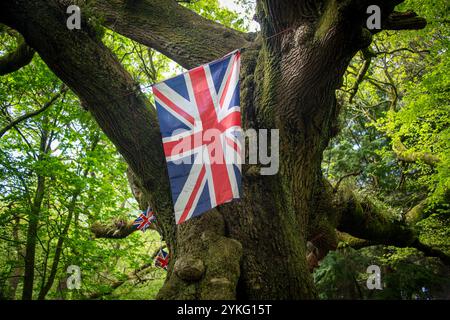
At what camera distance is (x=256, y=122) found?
3580 mm

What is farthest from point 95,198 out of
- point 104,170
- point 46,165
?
point 46,165

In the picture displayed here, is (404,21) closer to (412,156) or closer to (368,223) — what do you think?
(368,223)

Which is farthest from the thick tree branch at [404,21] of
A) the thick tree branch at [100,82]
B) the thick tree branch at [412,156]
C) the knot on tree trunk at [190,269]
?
the thick tree branch at [412,156]

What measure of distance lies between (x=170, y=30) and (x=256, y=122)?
1.95 meters

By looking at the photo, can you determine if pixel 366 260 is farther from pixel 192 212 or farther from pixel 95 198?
pixel 192 212

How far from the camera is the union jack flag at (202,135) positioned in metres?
2.83

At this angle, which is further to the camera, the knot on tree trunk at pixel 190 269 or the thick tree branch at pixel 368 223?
the thick tree branch at pixel 368 223

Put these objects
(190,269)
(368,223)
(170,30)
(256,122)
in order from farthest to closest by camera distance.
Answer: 1. (368,223)
2. (170,30)
3. (256,122)
4. (190,269)

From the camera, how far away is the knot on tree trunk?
2812mm

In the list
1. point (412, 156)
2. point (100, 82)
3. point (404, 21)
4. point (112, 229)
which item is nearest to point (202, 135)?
point (100, 82)

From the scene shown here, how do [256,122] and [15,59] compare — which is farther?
[15,59]

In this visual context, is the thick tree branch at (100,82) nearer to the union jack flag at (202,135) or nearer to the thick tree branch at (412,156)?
the union jack flag at (202,135)

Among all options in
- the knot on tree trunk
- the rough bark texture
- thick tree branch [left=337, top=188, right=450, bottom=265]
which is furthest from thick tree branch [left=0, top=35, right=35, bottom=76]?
thick tree branch [left=337, top=188, right=450, bottom=265]

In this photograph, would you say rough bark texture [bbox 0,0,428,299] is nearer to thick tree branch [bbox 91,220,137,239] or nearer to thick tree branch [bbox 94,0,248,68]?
thick tree branch [bbox 94,0,248,68]
